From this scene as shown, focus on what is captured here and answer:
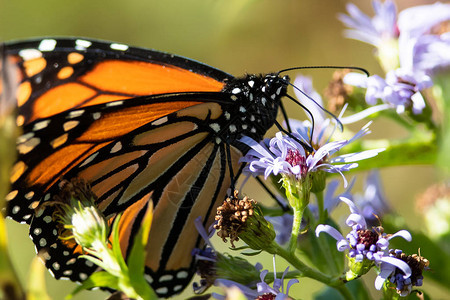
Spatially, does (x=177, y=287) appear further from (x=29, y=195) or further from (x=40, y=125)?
(x=40, y=125)

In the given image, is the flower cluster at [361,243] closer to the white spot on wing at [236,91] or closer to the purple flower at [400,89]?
the purple flower at [400,89]

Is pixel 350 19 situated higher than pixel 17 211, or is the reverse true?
pixel 350 19

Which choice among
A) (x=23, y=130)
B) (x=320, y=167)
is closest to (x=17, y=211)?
(x=23, y=130)

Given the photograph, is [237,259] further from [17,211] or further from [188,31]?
[188,31]

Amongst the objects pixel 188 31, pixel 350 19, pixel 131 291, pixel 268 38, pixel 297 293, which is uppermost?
pixel 188 31

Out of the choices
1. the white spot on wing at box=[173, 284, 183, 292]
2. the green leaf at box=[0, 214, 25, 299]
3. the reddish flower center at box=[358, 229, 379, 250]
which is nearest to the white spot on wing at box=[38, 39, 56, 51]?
the white spot on wing at box=[173, 284, 183, 292]

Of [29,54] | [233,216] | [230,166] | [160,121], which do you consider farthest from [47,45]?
[233,216]
